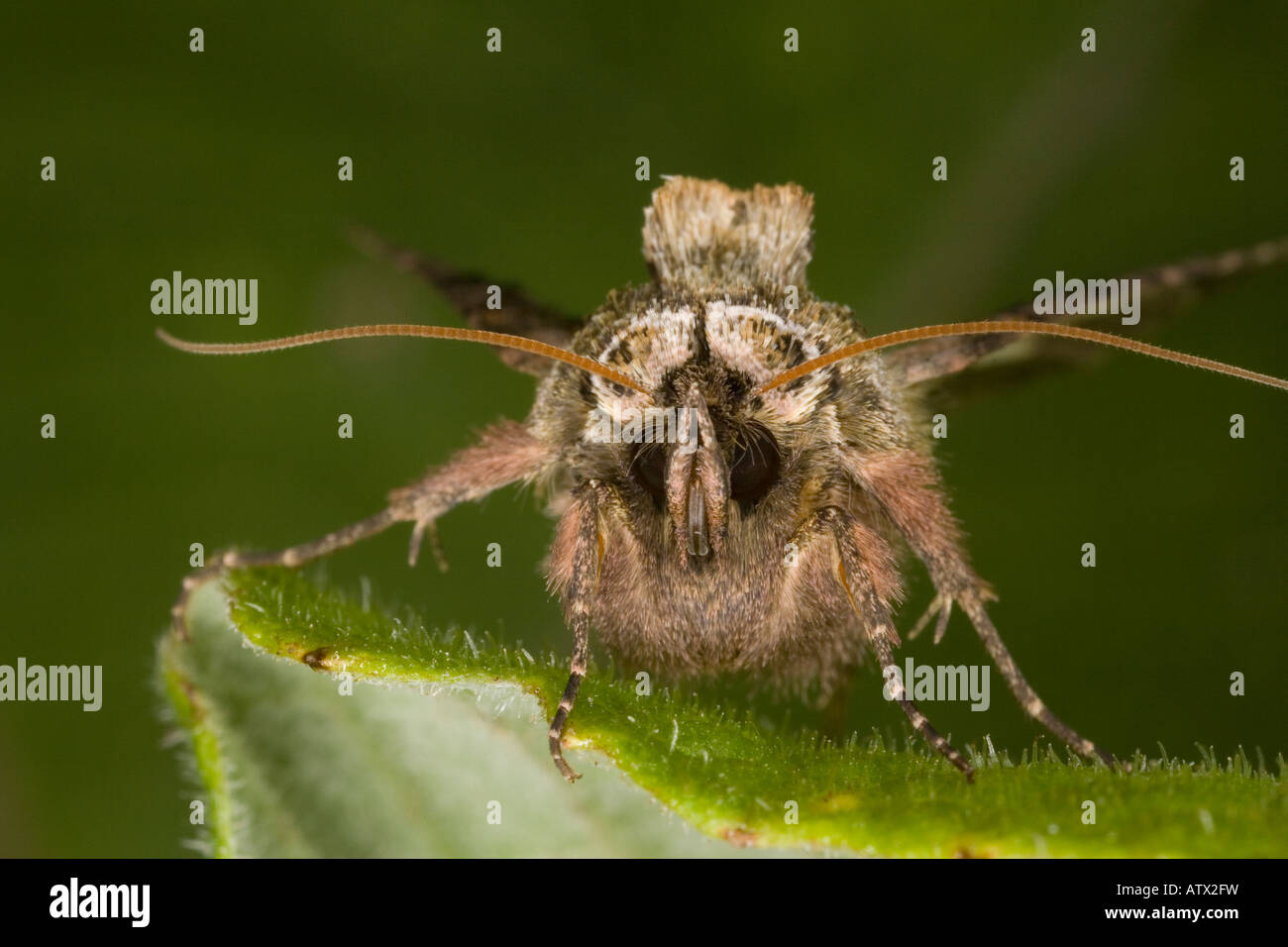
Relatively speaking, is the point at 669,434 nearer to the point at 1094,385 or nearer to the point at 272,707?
the point at 272,707

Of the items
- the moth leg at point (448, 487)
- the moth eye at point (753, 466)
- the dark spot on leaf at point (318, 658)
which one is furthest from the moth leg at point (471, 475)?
the dark spot on leaf at point (318, 658)

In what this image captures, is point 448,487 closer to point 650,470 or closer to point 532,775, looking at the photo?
point 650,470

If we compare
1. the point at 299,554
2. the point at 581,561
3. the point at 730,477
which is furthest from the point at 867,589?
the point at 299,554

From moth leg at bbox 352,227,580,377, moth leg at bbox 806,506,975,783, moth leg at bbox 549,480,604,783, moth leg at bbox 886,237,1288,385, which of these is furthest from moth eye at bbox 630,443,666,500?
moth leg at bbox 886,237,1288,385

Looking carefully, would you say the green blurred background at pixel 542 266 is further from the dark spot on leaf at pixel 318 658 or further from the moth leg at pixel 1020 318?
the dark spot on leaf at pixel 318 658

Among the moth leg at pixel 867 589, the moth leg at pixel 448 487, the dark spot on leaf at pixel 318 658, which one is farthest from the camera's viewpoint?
the moth leg at pixel 448 487

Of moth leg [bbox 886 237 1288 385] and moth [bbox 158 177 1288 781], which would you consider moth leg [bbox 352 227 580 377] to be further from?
moth leg [bbox 886 237 1288 385]

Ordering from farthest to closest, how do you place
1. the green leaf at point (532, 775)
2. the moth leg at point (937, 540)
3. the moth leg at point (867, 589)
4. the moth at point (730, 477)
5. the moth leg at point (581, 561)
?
the moth leg at point (937, 540) < the moth at point (730, 477) < the moth leg at point (867, 589) < the moth leg at point (581, 561) < the green leaf at point (532, 775)
